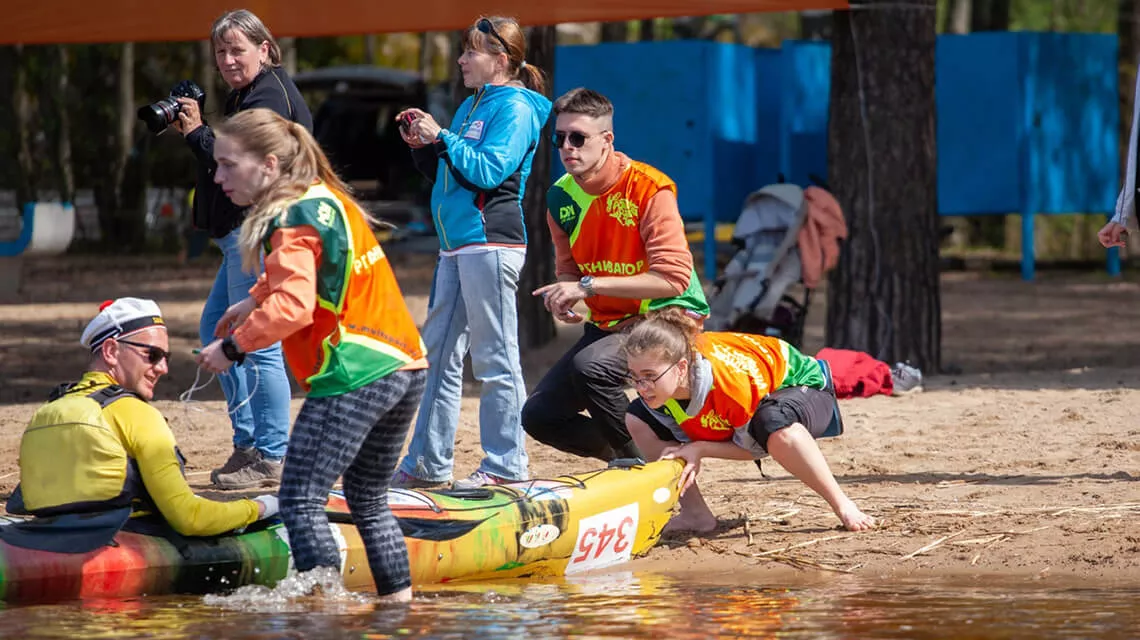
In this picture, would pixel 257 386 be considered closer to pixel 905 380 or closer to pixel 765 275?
pixel 905 380

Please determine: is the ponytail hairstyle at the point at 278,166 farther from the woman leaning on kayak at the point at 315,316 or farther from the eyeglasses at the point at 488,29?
the eyeglasses at the point at 488,29

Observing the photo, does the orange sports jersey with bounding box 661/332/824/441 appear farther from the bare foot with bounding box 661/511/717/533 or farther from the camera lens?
the camera lens

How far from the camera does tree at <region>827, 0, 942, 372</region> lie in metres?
10.2

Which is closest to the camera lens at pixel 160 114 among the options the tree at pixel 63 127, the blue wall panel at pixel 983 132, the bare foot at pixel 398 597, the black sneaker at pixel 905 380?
the bare foot at pixel 398 597

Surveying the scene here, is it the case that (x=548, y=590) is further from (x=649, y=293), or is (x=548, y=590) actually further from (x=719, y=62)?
(x=719, y=62)

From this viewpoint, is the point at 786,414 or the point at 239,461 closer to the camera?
the point at 786,414

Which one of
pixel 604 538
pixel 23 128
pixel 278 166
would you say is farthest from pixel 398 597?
pixel 23 128

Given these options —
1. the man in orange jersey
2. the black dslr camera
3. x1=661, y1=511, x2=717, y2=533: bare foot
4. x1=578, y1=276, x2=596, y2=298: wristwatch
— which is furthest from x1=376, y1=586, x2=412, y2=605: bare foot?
the black dslr camera

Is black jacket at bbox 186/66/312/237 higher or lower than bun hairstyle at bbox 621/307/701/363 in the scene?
higher

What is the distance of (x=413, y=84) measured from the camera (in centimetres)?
2366

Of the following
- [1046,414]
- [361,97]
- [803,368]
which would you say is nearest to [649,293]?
[803,368]

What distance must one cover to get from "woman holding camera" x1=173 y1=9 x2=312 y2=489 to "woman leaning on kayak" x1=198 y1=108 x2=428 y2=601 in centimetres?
179

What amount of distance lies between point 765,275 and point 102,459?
6.80m

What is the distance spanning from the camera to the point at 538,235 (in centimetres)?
1199
